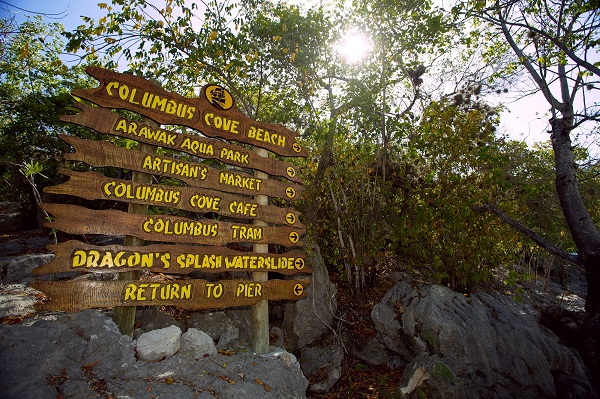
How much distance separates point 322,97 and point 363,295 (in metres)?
6.87

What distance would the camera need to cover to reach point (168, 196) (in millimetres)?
5012

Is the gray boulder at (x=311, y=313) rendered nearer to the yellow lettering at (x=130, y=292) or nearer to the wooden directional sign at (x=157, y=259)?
the wooden directional sign at (x=157, y=259)

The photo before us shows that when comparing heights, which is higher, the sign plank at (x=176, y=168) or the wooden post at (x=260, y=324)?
the sign plank at (x=176, y=168)

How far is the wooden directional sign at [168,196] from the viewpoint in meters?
4.40

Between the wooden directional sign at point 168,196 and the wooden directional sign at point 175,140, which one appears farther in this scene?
the wooden directional sign at point 175,140

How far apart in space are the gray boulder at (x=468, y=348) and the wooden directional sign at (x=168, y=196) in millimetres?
3194

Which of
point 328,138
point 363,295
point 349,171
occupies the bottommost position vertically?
point 363,295

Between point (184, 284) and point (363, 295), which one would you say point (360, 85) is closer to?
point (363, 295)

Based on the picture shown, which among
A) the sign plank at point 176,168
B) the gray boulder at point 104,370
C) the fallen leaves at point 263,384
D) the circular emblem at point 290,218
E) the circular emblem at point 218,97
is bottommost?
the fallen leaves at point 263,384

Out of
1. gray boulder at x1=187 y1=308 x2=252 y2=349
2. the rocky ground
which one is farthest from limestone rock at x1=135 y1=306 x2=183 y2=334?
gray boulder at x1=187 y1=308 x2=252 y2=349

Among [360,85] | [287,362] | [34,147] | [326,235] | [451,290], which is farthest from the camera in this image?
[34,147]

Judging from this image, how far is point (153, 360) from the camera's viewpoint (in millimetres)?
4453

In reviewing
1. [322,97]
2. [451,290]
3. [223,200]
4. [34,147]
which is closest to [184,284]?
[223,200]

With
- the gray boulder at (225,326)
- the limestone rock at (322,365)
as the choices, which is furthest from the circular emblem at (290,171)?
the limestone rock at (322,365)
